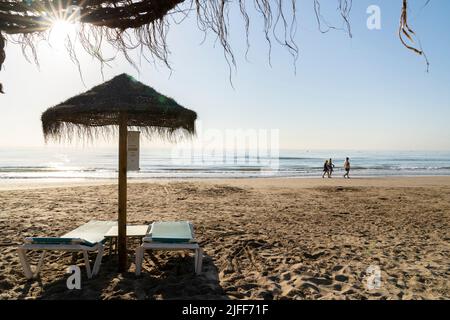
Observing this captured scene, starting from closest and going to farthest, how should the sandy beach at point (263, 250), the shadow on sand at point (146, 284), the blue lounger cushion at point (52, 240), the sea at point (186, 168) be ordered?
the shadow on sand at point (146, 284), the sandy beach at point (263, 250), the blue lounger cushion at point (52, 240), the sea at point (186, 168)

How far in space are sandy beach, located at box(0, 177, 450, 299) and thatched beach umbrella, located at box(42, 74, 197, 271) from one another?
0.90 m

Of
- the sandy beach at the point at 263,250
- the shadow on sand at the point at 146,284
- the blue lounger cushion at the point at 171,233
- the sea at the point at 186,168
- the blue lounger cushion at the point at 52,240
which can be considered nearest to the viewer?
the shadow on sand at the point at 146,284

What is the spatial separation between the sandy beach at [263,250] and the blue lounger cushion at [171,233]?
0.48m

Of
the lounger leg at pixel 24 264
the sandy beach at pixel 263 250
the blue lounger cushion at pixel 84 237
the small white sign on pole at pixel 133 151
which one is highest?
the small white sign on pole at pixel 133 151

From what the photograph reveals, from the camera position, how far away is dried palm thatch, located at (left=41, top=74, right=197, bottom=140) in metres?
3.99

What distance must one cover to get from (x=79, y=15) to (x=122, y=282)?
3072mm

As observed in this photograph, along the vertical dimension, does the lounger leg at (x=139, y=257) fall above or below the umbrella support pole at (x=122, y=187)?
below

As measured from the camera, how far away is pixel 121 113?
167 inches

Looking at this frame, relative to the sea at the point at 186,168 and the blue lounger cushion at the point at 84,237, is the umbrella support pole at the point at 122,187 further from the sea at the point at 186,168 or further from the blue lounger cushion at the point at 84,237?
the sea at the point at 186,168

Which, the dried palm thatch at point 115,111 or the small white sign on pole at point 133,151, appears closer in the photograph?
the dried palm thatch at point 115,111

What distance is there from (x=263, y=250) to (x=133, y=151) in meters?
2.66

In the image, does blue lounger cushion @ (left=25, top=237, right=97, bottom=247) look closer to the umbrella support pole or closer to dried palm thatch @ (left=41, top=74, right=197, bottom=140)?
the umbrella support pole

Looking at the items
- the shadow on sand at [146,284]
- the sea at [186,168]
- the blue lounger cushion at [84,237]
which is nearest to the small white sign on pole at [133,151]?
the sea at [186,168]

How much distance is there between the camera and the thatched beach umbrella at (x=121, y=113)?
4004 mm
